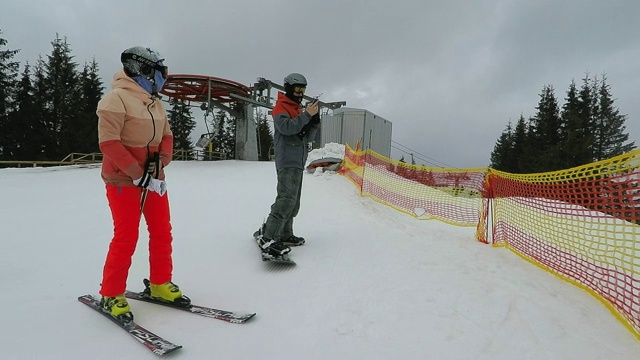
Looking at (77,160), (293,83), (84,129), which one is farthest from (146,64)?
(84,129)

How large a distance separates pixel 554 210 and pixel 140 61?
5758 millimetres

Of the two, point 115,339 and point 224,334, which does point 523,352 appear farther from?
point 115,339

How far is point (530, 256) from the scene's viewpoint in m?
4.10

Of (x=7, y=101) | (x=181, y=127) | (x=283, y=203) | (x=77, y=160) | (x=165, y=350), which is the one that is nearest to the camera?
(x=165, y=350)

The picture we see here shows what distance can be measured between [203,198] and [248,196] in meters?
1.05

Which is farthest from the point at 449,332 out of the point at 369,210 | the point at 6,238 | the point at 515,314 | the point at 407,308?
the point at 6,238

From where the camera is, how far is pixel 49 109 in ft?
101

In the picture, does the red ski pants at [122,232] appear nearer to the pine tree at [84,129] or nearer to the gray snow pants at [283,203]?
the gray snow pants at [283,203]

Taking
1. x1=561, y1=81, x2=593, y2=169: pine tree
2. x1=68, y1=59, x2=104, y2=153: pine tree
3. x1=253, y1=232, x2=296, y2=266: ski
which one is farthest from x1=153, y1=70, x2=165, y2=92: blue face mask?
x1=561, y1=81, x2=593, y2=169: pine tree

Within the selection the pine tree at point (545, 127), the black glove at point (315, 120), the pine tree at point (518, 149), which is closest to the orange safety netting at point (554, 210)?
the black glove at point (315, 120)

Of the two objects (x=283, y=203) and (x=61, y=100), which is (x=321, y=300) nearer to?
(x=283, y=203)

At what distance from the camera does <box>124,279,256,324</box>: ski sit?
256 centimetres

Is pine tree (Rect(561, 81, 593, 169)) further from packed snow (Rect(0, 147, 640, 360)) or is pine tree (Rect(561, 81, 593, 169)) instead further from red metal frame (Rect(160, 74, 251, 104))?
packed snow (Rect(0, 147, 640, 360))

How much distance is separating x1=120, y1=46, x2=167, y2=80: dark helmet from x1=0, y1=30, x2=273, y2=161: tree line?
2576 centimetres
